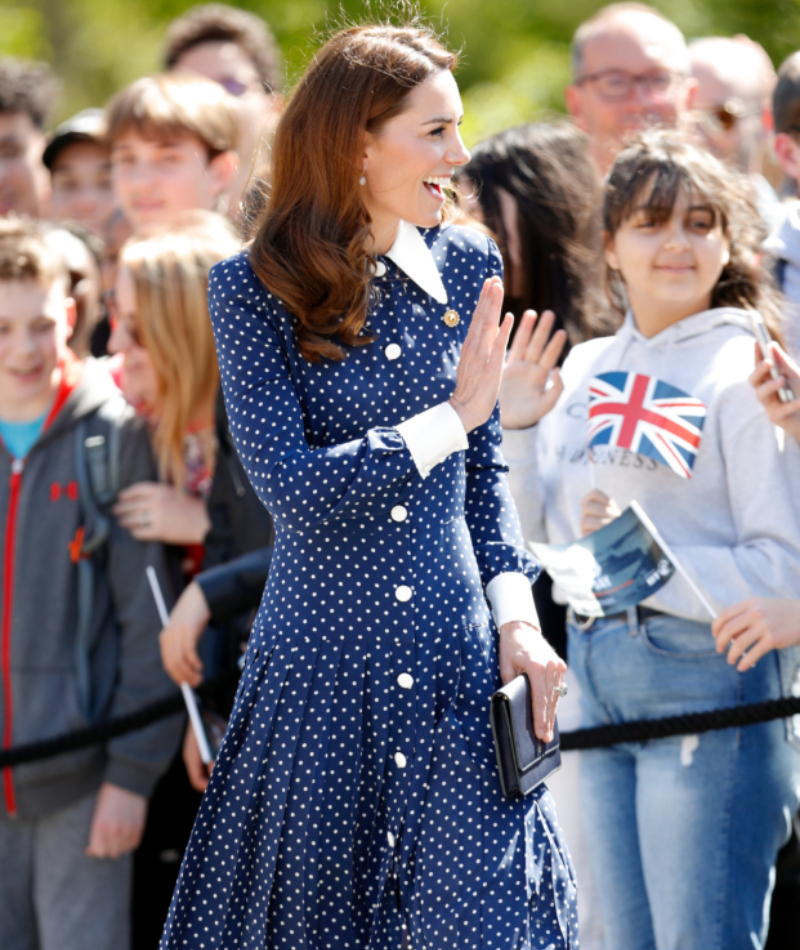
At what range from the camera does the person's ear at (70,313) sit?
153 inches

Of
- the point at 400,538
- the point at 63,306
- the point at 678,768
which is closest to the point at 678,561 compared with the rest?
the point at 678,768

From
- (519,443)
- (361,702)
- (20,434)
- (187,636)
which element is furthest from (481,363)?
(20,434)

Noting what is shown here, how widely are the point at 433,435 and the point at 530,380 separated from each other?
2.97 feet

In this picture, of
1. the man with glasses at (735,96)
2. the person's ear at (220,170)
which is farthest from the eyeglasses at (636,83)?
the person's ear at (220,170)

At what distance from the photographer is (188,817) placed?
3775mm

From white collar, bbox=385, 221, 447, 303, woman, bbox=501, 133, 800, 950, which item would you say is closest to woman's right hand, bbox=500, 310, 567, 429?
woman, bbox=501, 133, 800, 950

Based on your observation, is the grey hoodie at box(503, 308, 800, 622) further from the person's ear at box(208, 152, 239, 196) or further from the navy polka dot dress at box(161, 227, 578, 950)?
the person's ear at box(208, 152, 239, 196)

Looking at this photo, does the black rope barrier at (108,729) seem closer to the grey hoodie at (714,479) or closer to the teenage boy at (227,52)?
the grey hoodie at (714,479)

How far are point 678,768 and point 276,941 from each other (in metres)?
0.95

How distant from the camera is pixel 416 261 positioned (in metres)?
2.28

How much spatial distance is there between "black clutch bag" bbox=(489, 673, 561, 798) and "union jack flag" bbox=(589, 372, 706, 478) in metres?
0.75

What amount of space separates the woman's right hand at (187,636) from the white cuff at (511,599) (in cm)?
121

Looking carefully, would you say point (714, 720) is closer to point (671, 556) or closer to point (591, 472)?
point (671, 556)

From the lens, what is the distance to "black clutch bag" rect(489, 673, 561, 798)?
2.08 m
